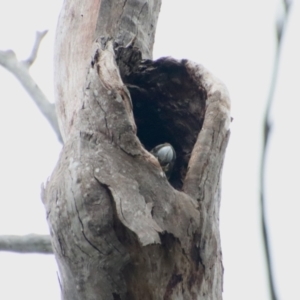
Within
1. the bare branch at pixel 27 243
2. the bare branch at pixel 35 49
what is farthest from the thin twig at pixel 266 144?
the bare branch at pixel 35 49

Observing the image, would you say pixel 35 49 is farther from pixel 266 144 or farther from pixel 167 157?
pixel 266 144

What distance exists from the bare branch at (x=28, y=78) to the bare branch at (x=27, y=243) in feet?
1.94

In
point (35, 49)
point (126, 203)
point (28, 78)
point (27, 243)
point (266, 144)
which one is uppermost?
point (35, 49)

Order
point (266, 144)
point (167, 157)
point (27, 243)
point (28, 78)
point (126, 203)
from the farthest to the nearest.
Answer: point (28, 78) → point (27, 243) → point (167, 157) → point (126, 203) → point (266, 144)

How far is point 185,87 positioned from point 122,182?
1.97 feet

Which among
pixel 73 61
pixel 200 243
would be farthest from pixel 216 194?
pixel 73 61

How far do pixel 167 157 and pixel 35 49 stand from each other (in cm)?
152

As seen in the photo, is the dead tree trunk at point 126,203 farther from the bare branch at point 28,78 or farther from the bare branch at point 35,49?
the bare branch at point 35,49

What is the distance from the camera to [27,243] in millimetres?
2789

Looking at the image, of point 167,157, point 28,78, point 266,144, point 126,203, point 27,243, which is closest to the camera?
point 266,144

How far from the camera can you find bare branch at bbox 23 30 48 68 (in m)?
3.41

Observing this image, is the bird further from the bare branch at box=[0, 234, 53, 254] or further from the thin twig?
the thin twig

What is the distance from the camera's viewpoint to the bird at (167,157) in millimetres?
2223

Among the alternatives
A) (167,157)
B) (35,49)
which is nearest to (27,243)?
(167,157)
